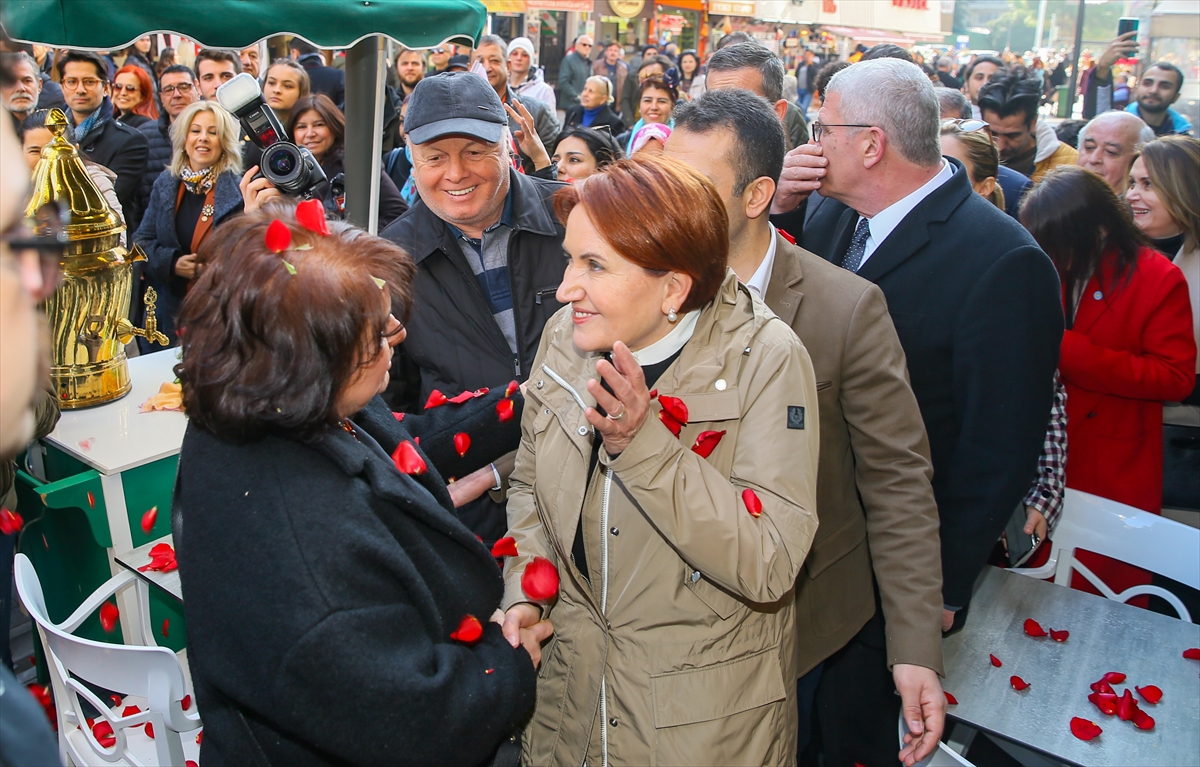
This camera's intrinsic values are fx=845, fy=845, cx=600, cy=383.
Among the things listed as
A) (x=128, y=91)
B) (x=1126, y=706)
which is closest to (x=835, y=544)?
(x=1126, y=706)

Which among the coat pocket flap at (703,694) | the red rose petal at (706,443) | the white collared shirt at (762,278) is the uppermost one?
the white collared shirt at (762,278)

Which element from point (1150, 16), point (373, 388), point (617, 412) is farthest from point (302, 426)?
point (1150, 16)

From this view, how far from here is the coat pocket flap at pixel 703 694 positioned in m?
1.61

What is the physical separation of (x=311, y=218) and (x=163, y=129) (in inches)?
233

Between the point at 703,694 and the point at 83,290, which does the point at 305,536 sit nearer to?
the point at 703,694

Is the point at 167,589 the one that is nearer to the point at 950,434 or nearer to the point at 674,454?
the point at 674,454

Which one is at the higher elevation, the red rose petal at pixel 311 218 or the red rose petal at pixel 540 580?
the red rose petal at pixel 311 218

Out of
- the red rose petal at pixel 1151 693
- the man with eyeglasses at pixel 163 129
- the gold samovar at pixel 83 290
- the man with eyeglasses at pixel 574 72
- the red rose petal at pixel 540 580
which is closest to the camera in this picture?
the red rose petal at pixel 540 580

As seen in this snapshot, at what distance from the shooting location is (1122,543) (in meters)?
2.68

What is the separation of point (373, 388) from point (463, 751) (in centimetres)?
63

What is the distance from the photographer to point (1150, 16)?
403 inches

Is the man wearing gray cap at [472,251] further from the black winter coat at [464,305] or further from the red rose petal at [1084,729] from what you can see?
the red rose petal at [1084,729]

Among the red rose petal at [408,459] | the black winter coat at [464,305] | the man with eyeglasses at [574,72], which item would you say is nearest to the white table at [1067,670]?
the red rose petal at [408,459]

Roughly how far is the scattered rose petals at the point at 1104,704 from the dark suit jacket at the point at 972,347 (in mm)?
348
